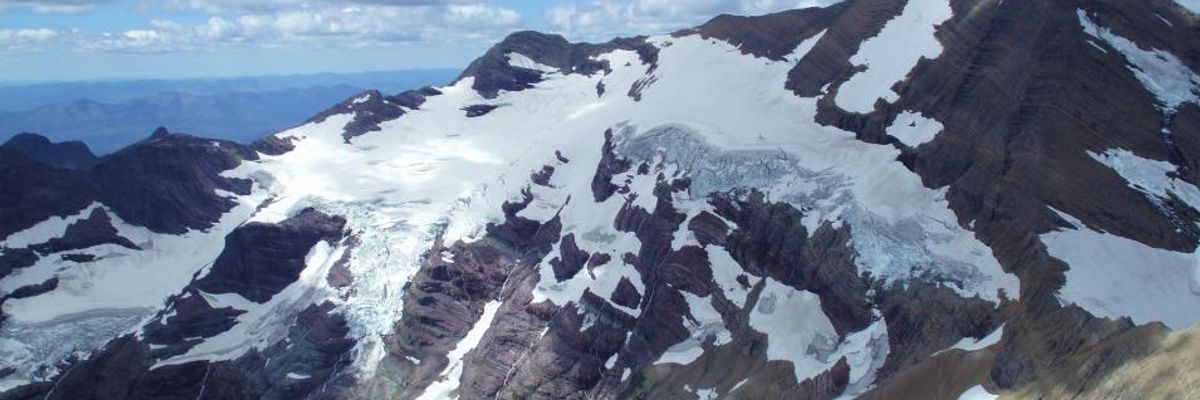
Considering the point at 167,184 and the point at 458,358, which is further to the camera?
the point at 167,184

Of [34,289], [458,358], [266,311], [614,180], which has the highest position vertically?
[614,180]

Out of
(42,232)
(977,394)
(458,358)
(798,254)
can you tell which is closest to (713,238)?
(798,254)

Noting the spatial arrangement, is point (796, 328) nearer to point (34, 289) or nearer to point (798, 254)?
point (798, 254)

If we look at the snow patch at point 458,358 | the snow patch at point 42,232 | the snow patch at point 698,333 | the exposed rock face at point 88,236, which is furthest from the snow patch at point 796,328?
the snow patch at point 42,232

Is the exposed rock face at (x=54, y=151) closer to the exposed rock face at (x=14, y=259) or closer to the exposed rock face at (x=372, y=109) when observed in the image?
the exposed rock face at (x=372, y=109)

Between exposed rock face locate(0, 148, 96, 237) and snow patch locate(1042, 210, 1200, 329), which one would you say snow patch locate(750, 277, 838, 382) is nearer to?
snow patch locate(1042, 210, 1200, 329)

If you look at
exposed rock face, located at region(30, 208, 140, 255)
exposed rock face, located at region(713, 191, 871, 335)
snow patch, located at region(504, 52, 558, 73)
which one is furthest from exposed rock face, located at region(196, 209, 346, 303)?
snow patch, located at region(504, 52, 558, 73)
